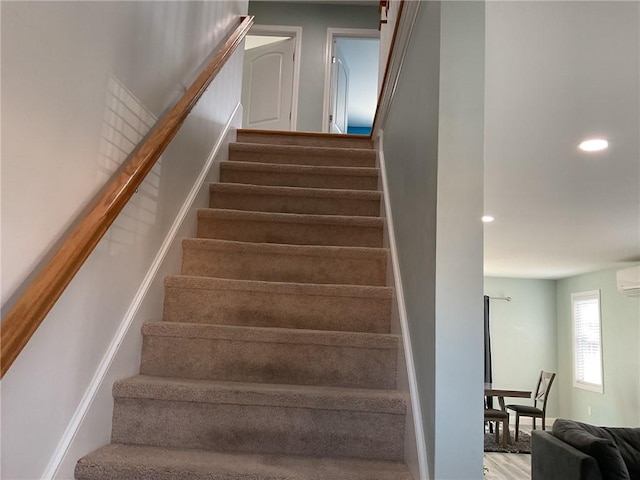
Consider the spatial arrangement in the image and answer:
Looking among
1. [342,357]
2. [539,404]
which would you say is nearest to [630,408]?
[539,404]

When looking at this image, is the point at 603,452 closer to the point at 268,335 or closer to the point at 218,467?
the point at 268,335

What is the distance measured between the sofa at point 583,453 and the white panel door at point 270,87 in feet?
12.0

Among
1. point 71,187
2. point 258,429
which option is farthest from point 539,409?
point 71,187

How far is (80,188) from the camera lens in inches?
53.5

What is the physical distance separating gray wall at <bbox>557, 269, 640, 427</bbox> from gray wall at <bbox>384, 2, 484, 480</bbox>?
671cm

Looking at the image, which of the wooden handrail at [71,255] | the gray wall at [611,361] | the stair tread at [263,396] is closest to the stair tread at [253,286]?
the stair tread at [263,396]

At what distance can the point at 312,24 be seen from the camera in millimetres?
5430

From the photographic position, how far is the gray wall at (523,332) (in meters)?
8.82

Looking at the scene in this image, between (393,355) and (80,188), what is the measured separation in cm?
111

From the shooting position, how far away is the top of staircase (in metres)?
3.60

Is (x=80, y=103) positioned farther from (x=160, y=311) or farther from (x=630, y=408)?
(x=630, y=408)

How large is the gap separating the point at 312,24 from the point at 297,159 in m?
2.78

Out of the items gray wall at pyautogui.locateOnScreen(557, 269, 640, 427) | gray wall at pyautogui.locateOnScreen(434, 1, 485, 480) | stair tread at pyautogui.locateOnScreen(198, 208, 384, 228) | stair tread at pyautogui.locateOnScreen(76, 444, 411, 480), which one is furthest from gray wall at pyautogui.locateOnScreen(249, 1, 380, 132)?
gray wall at pyautogui.locateOnScreen(557, 269, 640, 427)

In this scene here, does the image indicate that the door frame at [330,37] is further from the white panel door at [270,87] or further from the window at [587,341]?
the window at [587,341]
